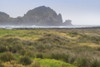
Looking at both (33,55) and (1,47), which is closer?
(33,55)

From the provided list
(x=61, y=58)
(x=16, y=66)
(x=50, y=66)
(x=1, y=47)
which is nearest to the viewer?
(x=16, y=66)

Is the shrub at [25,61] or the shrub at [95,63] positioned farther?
the shrub at [25,61]

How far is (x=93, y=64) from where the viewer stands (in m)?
8.91

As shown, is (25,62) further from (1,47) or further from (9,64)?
(1,47)

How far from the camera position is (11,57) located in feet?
31.7

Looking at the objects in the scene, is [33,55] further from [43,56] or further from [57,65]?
[57,65]

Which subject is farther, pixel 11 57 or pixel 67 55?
pixel 67 55

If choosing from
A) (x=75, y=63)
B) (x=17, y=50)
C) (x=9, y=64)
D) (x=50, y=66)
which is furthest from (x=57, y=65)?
(x=17, y=50)

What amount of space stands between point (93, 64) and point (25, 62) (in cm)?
395

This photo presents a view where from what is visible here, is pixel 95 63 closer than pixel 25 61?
Yes

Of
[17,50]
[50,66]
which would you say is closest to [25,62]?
[50,66]

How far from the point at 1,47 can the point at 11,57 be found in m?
3.82

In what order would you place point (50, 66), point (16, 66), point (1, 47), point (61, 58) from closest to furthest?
1. point (16, 66)
2. point (50, 66)
3. point (61, 58)
4. point (1, 47)

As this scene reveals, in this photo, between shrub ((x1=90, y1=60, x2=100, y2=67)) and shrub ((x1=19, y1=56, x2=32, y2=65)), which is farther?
shrub ((x1=19, y1=56, x2=32, y2=65))
